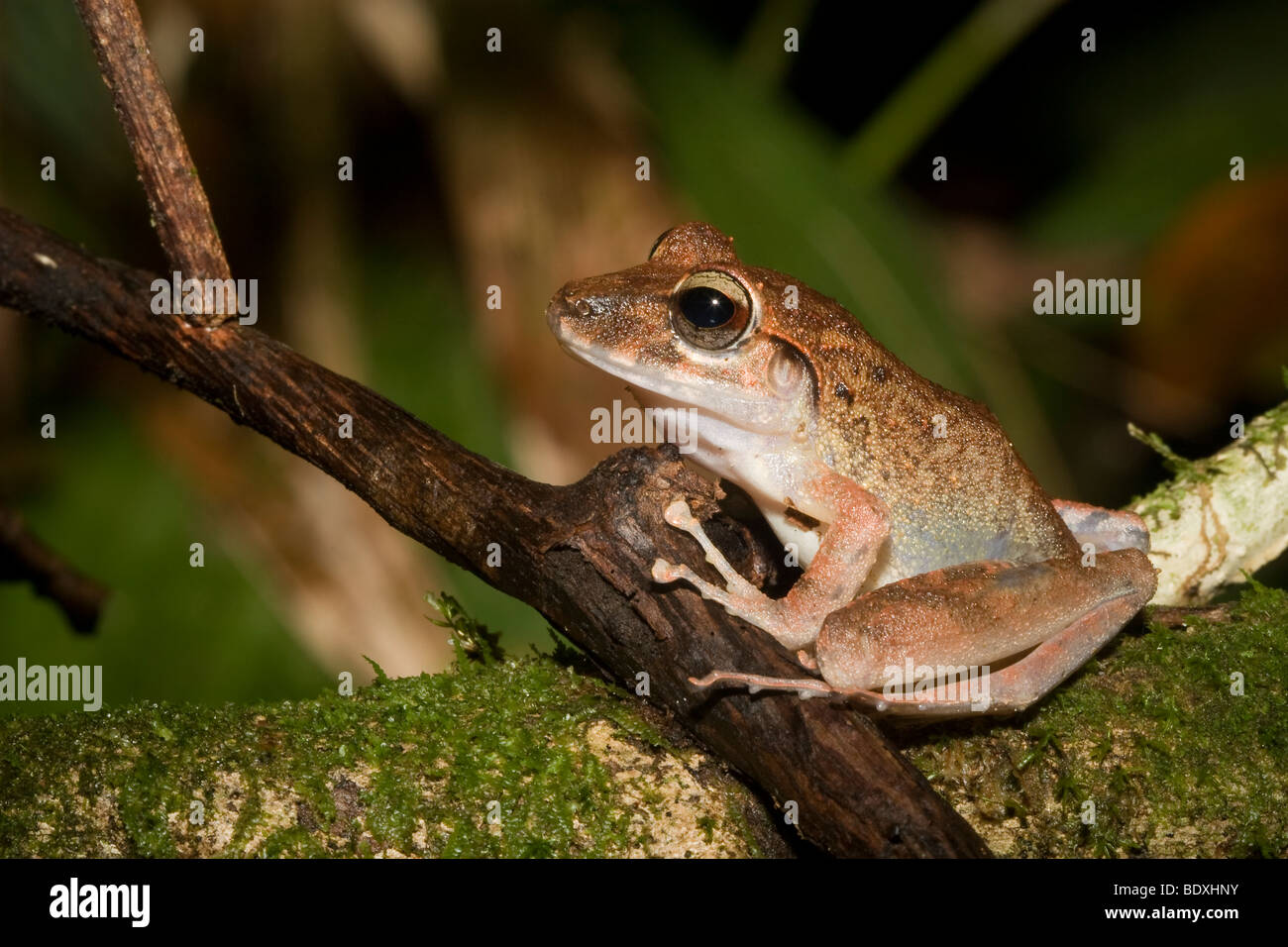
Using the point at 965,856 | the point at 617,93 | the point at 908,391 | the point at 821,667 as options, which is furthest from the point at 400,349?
the point at 965,856

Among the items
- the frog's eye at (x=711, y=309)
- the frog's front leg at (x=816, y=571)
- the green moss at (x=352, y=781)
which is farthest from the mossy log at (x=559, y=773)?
the frog's eye at (x=711, y=309)

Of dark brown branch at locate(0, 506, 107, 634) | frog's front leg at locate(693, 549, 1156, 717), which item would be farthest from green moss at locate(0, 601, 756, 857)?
dark brown branch at locate(0, 506, 107, 634)

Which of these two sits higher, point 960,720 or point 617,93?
point 617,93

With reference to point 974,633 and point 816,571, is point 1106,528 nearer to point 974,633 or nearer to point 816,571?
point 974,633

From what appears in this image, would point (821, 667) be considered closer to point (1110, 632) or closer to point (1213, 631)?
point (1110, 632)

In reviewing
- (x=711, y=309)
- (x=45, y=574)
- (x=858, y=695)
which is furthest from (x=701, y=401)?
(x=45, y=574)
